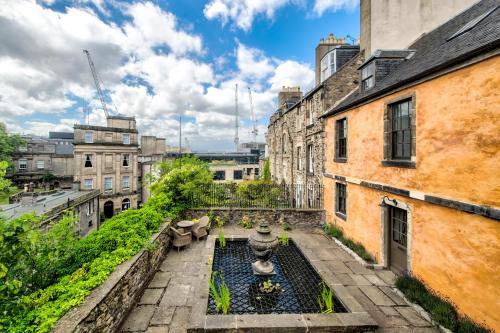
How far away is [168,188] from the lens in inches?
472

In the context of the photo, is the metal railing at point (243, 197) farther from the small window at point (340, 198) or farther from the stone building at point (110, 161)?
the stone building at point (110, 161)

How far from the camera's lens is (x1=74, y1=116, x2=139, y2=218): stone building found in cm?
3034

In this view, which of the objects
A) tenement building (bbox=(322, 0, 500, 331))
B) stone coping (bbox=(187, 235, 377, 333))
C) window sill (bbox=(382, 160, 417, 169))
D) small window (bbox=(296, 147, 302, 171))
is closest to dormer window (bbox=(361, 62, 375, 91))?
tenement building (bbox=(322, 0, 500, 331))

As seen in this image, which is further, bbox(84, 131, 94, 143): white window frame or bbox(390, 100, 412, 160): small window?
bbox(84, 131, 94, 143): white window frame

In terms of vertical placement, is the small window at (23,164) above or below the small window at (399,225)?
above

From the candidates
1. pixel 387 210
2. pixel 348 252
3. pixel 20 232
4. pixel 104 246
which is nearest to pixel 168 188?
pixel 104 246

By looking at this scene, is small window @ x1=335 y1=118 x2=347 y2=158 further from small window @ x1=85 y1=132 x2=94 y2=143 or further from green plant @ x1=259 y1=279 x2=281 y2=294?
small window @ x1=85 y1=132 x2=94 y2=143

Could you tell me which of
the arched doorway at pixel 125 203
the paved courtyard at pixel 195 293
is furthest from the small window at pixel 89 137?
the paved courtyard at pixel 195 293

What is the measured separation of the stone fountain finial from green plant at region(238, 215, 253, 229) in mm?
4872

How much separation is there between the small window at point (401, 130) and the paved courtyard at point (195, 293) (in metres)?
4.26


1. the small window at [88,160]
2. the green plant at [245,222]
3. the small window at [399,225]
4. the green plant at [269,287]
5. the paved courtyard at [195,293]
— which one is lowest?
the paved courtyard at [195,293]

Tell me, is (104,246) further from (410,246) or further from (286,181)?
(286,181)

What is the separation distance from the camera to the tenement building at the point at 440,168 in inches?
183

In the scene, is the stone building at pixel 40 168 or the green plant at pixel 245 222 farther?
the stone building at pixel 40 168
